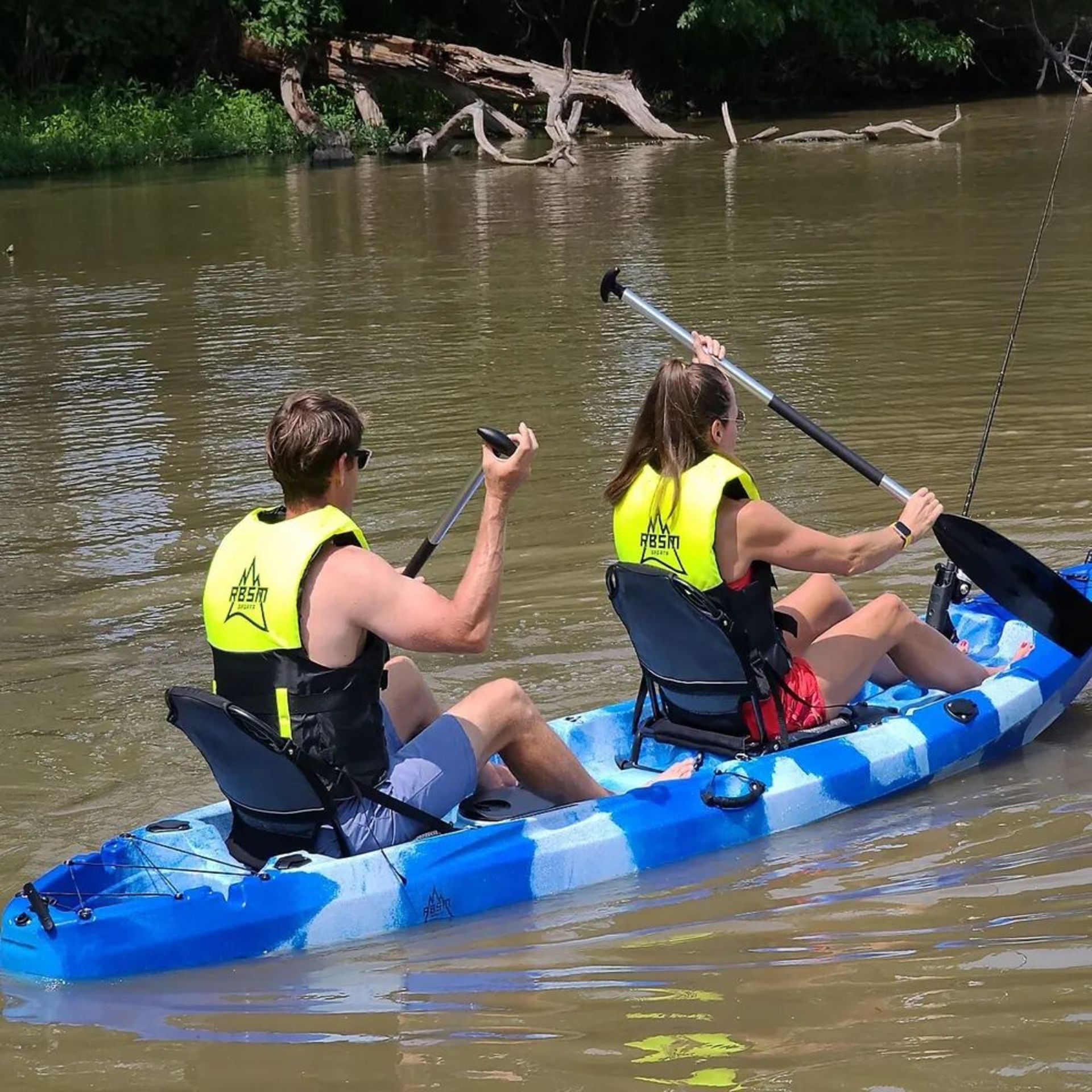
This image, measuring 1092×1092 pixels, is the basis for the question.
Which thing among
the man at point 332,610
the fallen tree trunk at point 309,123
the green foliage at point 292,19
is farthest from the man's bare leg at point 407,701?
the green foliage at point 292,19

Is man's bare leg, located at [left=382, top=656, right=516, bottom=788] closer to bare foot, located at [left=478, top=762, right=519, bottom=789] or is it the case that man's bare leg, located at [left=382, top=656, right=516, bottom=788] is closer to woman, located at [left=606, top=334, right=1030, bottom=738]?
bare foot, located at [left=478, top=762, right=519, bottom=789]

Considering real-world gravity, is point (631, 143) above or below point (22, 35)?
below

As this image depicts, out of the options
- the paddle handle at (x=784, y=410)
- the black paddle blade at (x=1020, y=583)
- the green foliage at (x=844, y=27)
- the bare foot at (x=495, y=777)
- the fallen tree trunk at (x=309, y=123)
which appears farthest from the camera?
the green foliage at (x=844, y=27)

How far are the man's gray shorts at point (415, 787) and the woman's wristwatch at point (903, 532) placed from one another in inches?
54.6

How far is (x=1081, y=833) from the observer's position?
4.50m

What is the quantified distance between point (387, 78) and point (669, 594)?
24895mm

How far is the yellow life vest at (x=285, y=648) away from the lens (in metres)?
3.91

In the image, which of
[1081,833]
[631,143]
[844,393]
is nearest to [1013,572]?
[1081,833]

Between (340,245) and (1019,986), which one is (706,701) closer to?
(1019,986)

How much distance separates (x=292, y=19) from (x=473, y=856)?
24.6 metres

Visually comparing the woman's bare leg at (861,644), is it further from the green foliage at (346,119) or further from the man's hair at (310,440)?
the green foliage at (346,119)

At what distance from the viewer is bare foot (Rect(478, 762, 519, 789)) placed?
15.5 feet

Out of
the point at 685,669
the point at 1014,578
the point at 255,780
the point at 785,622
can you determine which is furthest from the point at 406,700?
the point at 1014,578

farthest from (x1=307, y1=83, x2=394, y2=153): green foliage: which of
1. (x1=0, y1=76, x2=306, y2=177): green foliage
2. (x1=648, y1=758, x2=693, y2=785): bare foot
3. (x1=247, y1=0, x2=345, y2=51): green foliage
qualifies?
(x1=648, y1=758, x2=693, y2=785): bare foot
